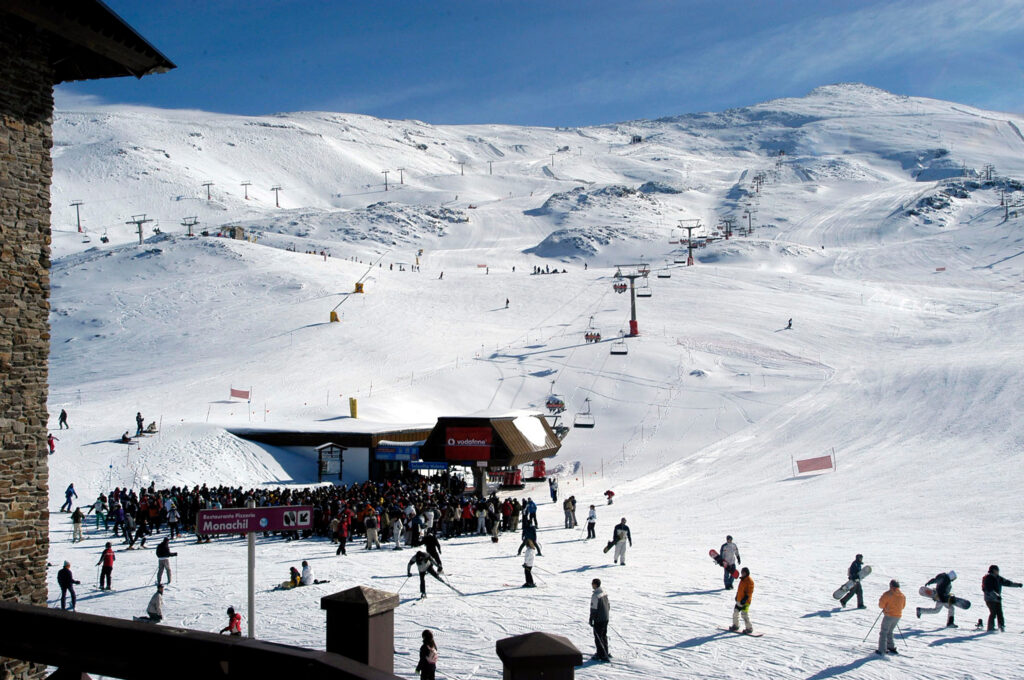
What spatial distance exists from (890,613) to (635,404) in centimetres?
3170

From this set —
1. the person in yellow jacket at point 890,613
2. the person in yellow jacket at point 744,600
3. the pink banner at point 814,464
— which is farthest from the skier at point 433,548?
the pink banner at point 814,464

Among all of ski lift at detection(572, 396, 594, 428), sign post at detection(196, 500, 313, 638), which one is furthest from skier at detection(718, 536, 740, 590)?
ski lift at detection(572, 396, 594, 428)

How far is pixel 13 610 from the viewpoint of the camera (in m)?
3.22

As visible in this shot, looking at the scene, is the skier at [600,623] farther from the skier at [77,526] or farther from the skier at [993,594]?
the skier at [77,526]

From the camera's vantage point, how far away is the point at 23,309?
29.9ft

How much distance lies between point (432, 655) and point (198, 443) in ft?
95.9

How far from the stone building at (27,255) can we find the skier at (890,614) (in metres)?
10.5

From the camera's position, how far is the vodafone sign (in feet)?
95.9

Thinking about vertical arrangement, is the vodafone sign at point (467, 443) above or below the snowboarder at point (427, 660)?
above

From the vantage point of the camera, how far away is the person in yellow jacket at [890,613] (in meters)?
11.1

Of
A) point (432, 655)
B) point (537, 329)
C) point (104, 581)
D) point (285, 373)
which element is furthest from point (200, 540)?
point (537, 329)

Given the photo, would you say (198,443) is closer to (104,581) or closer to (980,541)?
(104,581)

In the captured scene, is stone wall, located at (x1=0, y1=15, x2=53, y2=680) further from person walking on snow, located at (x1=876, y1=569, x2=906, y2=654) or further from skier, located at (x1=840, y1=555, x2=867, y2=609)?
skier, located at (x1=840, y1=555, x2=867, y2=609)

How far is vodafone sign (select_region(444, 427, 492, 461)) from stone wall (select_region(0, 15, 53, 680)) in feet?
67.0
